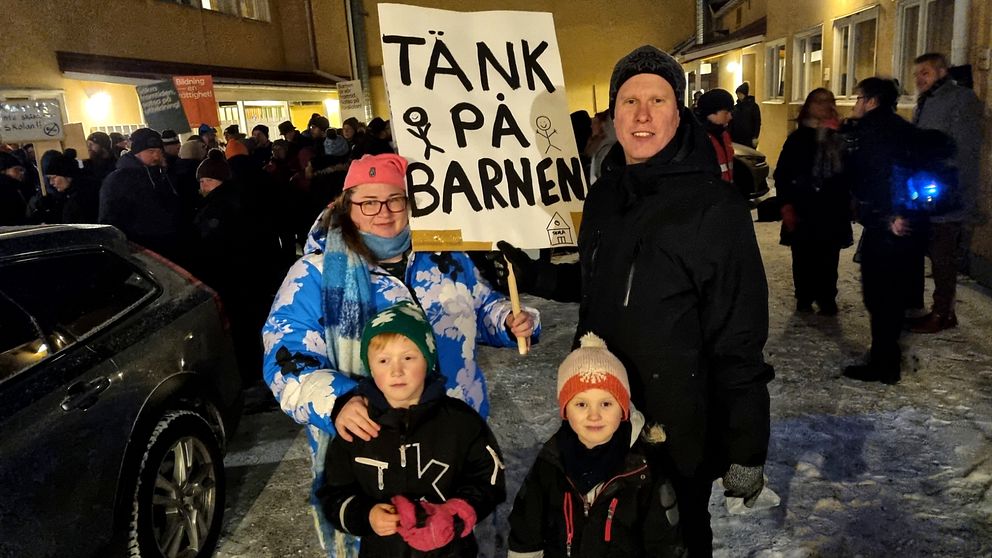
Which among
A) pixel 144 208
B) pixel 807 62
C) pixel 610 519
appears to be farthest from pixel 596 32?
pixel 610 519

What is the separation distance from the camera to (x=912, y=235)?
457cm

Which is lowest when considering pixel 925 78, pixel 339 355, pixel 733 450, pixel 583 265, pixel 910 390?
pixel 910 390

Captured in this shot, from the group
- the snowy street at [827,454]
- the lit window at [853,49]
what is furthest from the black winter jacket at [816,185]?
the lit window at [853,49]

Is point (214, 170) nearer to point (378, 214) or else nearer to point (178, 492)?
point (178, 492)

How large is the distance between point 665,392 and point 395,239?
891 millimetres

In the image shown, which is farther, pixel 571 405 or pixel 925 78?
pixel 925 78

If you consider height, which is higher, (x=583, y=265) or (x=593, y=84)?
(x=593, y=84)

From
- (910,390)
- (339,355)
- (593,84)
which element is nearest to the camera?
(339,355)

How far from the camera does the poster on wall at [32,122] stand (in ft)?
25.1

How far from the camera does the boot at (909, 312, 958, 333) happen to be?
555 cm

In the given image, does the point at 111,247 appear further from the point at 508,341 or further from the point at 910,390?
the point at 910,390

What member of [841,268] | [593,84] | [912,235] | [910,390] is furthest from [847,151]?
[593,84]

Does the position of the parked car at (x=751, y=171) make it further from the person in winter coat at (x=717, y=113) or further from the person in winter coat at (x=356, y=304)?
the person in winter coat at (x=356, y=304)

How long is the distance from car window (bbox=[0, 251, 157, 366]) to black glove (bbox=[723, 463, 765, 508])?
2.40 m
